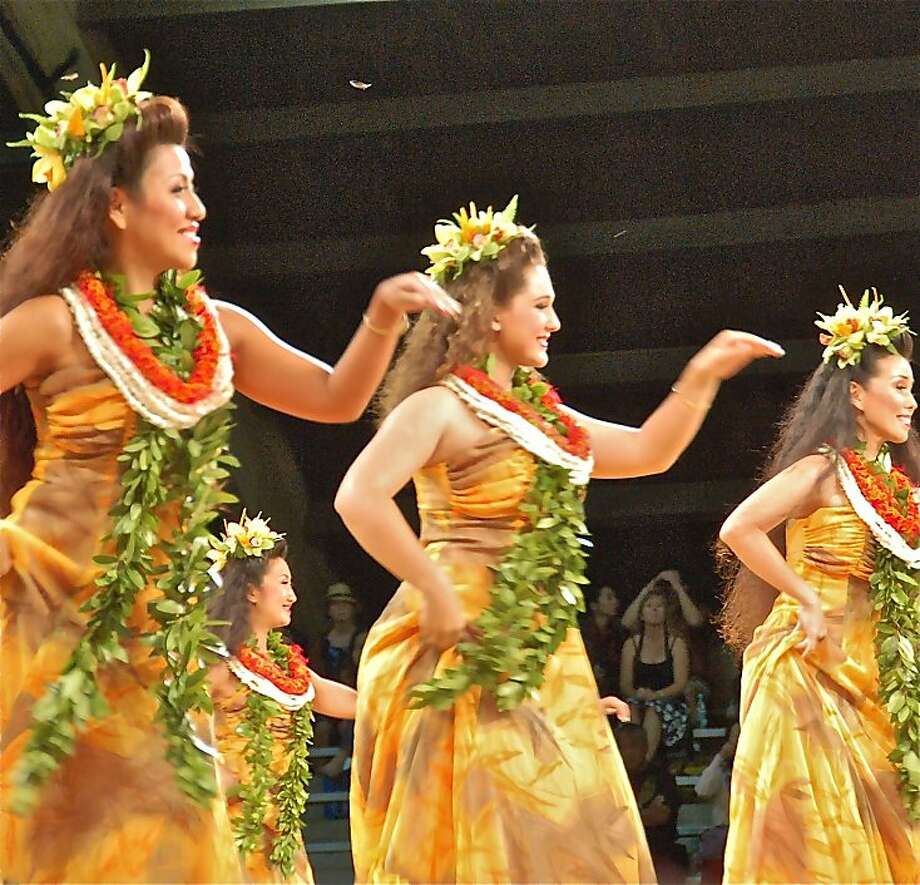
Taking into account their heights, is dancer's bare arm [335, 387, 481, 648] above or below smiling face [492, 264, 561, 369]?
below

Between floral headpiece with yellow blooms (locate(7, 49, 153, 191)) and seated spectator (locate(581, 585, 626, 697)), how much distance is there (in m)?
2.52

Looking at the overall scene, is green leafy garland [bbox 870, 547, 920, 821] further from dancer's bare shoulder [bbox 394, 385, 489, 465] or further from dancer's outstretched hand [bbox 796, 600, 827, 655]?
dancer's bare shoulder [bbox 394, 385, 489, 465]

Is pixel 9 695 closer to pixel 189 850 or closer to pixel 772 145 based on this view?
pixel 189 850

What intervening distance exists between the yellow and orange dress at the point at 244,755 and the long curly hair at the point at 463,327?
1596mm

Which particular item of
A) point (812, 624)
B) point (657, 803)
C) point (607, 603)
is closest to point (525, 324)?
point (812, 624)

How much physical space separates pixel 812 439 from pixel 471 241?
1402mm

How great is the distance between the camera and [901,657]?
12.8 feet

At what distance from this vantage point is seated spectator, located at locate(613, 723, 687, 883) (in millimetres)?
4664

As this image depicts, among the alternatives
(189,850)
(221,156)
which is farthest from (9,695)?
(221,156)

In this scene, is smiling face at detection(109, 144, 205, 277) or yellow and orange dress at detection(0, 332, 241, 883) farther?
smiling face at detection(109, 144, 205, 277)

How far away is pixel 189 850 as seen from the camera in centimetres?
221

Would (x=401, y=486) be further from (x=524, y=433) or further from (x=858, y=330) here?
(x=858, y=330)

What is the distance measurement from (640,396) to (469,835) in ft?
6.67

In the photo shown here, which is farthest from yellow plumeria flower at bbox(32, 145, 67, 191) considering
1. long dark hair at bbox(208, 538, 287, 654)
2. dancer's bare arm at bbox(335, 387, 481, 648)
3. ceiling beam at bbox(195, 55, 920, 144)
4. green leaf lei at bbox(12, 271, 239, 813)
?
long dark hair at bbox(208, 538, 287, 654)
